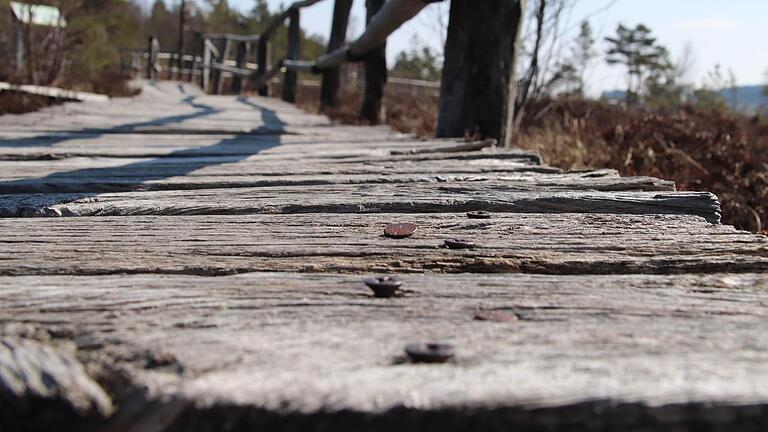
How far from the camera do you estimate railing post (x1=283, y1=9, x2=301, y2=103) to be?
9.93 m

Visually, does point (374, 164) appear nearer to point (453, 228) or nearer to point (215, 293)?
point (453, 228)

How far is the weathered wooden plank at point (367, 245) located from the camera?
3.83 feet

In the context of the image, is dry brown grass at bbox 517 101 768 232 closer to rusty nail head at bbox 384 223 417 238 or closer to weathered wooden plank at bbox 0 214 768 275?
weathered wooden plank at bbox 0 214 768 275

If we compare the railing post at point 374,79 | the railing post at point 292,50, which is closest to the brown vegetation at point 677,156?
the railing post at point 374,79

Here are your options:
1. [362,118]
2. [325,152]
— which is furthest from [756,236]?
[362,118]

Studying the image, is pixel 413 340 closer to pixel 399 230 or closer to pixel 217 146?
pixel 399 230

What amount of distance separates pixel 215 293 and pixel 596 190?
1235mm

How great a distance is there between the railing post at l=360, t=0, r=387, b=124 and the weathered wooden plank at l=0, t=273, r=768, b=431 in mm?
5073

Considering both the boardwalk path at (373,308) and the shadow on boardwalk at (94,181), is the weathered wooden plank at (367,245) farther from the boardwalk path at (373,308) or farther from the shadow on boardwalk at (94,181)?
the shadow on boardwalk at (94,181)

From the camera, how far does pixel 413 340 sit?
0.81 meters

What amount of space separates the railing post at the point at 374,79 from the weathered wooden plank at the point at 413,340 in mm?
5073

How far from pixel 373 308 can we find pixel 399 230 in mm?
482

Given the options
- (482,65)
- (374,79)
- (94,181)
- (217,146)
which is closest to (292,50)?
(374,79)

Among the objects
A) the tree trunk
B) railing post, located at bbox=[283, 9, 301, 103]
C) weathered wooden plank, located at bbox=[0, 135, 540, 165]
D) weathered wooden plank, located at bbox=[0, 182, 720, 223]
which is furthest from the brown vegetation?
railing post, located at bbox=[283, 9, 301, 103]
